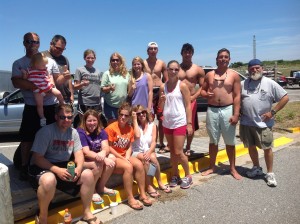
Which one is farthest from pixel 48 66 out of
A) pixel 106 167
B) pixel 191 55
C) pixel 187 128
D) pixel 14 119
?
pixel 14 119

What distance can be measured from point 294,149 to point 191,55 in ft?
11.3

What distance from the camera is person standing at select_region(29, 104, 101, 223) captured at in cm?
329

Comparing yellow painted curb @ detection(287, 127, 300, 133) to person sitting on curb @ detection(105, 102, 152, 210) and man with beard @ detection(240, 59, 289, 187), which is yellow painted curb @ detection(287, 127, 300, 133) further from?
person sitting on curb @ detection(105, 102, 152, 210)

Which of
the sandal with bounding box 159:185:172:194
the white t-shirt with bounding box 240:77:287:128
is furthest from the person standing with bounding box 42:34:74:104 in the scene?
the white t-shirt with bounding box 240:77:287:128

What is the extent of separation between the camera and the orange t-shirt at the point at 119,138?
14.1 feet

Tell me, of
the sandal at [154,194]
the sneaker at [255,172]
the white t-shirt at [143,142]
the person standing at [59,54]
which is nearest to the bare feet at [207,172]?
the sneaker at [255,172]

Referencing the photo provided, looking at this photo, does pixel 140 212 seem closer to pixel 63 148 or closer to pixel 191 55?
pixel 63 148

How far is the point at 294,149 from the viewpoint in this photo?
22.6 ft

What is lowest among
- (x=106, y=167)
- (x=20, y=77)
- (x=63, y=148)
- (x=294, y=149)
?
(x=294, y=149)

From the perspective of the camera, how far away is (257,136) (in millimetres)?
4891

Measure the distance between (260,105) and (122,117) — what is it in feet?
7.17

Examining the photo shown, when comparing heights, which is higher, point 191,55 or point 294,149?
point 191,55

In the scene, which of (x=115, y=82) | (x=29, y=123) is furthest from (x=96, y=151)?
(x=115, y=82)

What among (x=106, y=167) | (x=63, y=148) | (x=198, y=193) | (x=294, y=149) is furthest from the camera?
(x=294, y=149)
